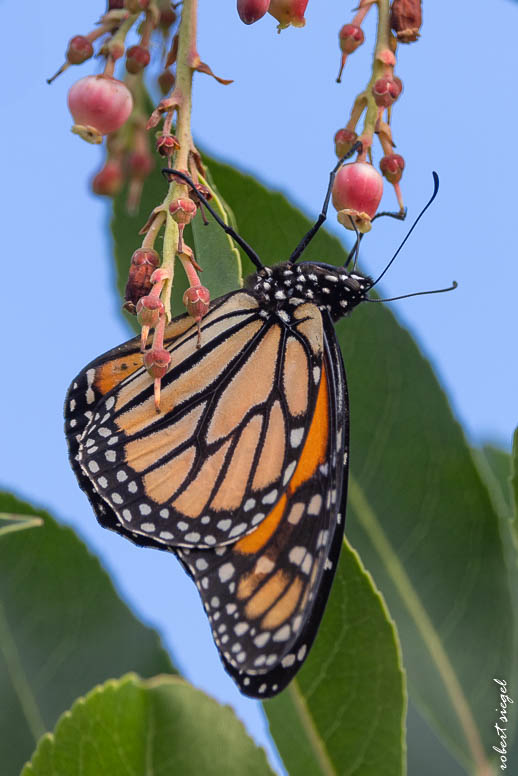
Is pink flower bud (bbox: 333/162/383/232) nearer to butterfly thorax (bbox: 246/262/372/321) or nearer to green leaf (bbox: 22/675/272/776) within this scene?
butterfly thorax (bbox: 246/262/372/321)

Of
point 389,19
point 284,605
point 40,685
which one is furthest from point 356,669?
point 389,19

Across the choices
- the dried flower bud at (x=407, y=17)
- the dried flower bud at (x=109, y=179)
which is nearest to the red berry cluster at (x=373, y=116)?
the dried flower bud at (x=407, y=17)

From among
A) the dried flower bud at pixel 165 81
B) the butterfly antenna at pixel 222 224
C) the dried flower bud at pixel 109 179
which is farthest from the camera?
the dried flower bud at pixel 109 179

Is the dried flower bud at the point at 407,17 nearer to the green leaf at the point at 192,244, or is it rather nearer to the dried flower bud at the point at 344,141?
the dried flower bud at the point at 344,141

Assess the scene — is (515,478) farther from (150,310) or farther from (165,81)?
(165,81)

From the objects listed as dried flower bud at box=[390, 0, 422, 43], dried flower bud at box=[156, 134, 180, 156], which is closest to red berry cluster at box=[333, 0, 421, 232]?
dried flower bud at box=[390, 0, 422, 43]

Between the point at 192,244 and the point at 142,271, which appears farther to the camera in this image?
the point at 192,244

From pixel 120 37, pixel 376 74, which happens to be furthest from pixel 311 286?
pixel 120 37

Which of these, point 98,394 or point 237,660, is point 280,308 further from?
point 237,660
